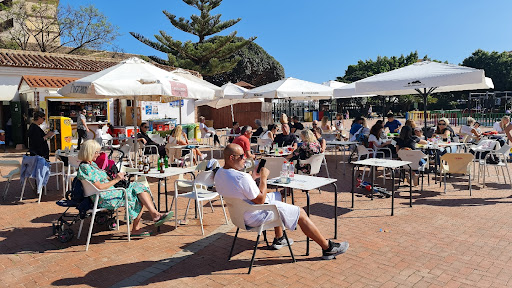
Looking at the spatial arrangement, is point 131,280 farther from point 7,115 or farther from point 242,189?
point 7,115

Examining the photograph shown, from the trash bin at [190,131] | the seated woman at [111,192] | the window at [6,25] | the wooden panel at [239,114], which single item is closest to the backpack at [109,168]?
the seated woman at [111,192]

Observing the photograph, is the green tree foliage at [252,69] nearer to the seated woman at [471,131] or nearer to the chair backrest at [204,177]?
the seated woman at [471,131]

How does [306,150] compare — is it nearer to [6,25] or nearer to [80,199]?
[80,199]

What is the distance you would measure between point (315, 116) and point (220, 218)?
92.0ft

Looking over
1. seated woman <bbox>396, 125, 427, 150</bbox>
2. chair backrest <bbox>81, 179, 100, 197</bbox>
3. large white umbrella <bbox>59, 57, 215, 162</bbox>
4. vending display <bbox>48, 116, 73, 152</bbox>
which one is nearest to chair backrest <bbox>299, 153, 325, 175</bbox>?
seated woman <bbox>396, 125, 427, 150</bbox>

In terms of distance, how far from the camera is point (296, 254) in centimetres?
431

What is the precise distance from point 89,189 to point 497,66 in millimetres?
47782

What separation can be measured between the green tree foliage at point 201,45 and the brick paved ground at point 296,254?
968 inches

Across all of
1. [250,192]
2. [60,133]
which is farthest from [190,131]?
[250,192]

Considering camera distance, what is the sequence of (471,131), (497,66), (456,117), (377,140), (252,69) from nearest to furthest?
1. (377,140)
2. (471,131)
3. (456,117)
4. (252,69)
5. (497,66)

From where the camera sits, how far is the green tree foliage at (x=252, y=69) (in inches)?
1422

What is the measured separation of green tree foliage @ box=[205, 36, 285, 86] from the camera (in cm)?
3612

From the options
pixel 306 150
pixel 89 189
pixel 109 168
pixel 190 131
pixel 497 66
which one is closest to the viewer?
pixel 89 189

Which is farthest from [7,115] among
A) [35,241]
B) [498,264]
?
[498,264]
